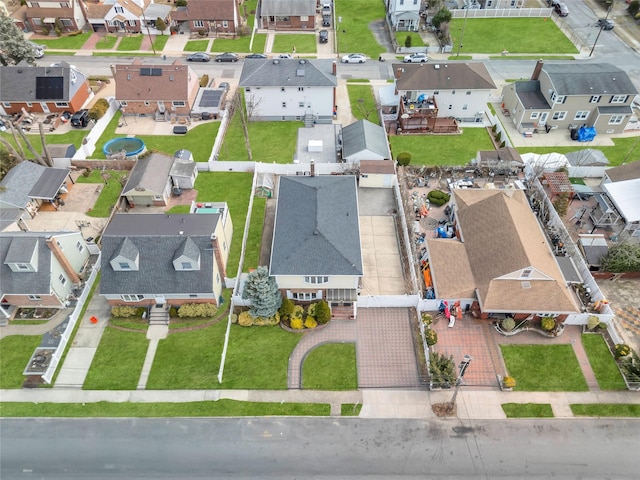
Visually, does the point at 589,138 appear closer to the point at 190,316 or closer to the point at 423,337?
the point at 423,337

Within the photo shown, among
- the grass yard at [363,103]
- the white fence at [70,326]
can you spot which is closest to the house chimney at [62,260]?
the white fence at [70,326]

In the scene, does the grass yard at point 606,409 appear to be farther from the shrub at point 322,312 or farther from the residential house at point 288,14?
the residential house at point 288,14

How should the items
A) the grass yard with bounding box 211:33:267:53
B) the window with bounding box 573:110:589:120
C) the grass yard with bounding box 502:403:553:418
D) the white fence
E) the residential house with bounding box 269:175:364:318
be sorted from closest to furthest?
the grass yard with bounding box 502:403:553:418, the white fence, the residential house with bounding box 269:175:364:318, the window with bounding box 573:110:589:120, the grass yard with bounding box 211:33:267:53

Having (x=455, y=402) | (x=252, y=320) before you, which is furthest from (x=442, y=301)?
(x=252, y=320)

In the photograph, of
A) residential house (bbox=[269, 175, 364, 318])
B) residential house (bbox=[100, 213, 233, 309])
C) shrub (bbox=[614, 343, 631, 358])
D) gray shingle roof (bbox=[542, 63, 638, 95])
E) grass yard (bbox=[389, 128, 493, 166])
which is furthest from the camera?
gray shingle roof (bbox=[542, 63, 638, 95])

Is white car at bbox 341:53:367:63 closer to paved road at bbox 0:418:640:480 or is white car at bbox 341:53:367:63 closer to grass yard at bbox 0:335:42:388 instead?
paved road at bbox 0:418:640:480

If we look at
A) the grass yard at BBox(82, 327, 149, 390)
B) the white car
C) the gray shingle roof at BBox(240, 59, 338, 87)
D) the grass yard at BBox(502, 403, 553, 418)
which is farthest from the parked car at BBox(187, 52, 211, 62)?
the grass yard at BBox(502, 403, 553, 418)

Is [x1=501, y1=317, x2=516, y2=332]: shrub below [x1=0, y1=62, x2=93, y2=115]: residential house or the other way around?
below
